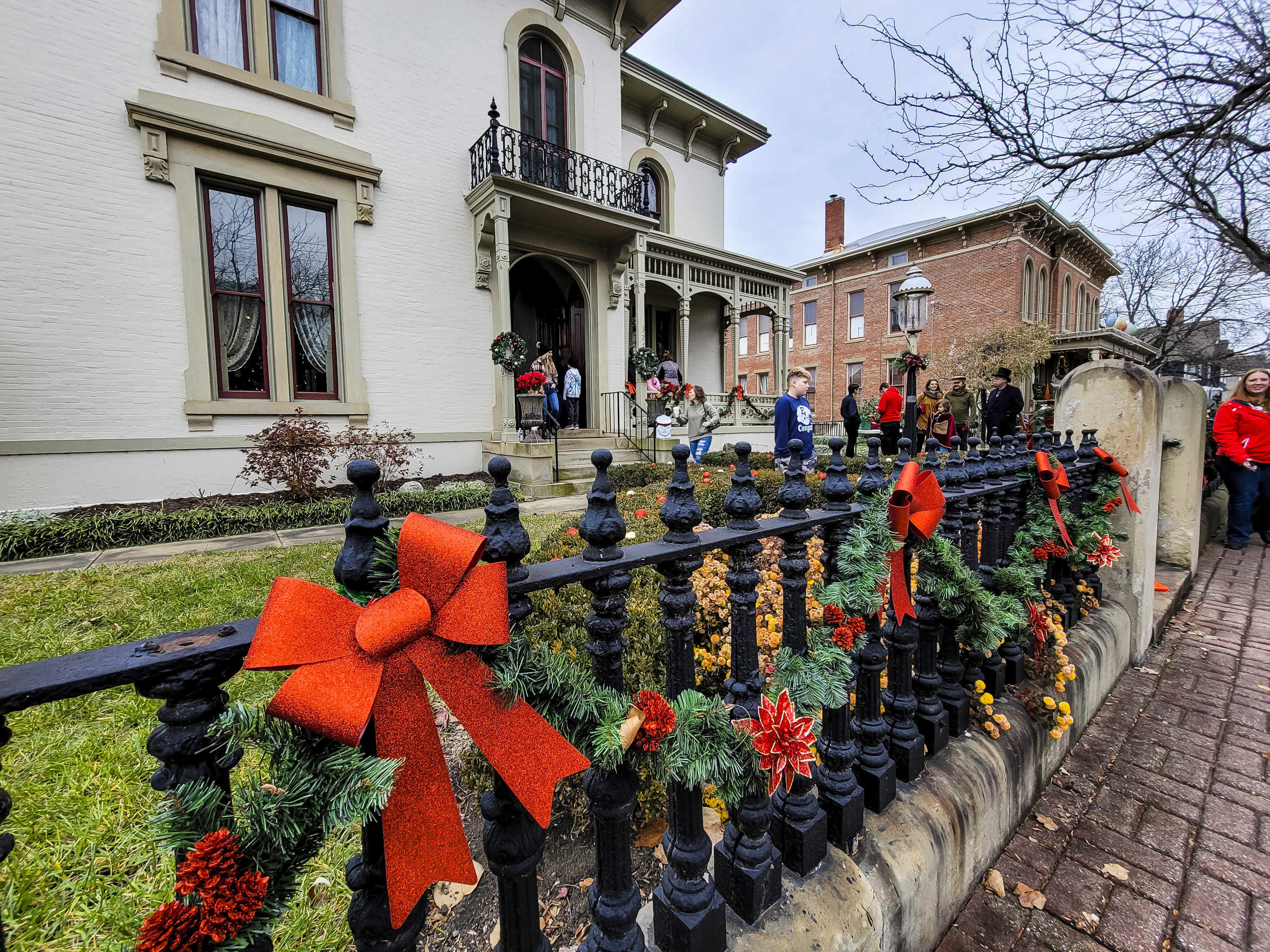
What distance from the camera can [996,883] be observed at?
1830 mm

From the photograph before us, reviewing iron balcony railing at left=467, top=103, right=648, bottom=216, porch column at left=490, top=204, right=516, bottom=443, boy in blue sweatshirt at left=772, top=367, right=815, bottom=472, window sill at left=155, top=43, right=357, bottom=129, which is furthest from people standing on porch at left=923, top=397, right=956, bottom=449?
window sill at left=155, top=43, right=357, bottom=129

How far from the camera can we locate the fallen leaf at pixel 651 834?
6.29 ft

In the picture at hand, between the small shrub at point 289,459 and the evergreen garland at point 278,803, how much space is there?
7.69 metres

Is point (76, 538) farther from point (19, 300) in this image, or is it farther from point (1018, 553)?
point (1018, 553)

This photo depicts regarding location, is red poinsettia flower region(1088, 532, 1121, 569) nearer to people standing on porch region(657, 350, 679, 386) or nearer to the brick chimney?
people standing on porch region(657, 350, 679, 386)

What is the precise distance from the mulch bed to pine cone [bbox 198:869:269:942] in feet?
18.1

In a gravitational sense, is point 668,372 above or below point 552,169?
below

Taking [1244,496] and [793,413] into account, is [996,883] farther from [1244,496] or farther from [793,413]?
[1244,496]

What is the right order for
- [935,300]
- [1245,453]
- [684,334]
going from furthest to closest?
[935,300] → [684,334] → [1245,453]

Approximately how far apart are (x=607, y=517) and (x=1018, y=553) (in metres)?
2.42

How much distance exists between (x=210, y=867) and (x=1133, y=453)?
4419 millimetres

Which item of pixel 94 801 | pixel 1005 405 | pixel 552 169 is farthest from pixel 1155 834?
pixel 552 169

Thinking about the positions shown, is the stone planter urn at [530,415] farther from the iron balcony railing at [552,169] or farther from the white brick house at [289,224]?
the iron balcony railing at [552,169]

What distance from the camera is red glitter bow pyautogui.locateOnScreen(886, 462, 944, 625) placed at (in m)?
1.50
